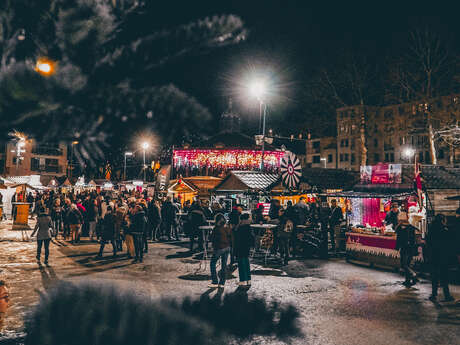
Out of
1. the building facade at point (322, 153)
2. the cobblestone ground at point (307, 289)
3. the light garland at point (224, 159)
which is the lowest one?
the cobblestone ground at point (307, 289)

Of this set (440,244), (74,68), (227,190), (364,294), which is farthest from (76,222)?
(74,68)

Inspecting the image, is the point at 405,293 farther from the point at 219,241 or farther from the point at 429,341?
the point at 219,241

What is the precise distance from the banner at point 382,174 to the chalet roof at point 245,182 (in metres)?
4.10

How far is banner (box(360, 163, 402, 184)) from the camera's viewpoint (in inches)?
620

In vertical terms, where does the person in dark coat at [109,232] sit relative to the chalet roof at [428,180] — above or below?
below

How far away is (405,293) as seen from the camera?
919cm

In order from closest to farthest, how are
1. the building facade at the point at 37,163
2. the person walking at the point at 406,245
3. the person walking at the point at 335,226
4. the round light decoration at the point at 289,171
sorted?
the person walking at the point at 406,245, the round light decoration at the point at 289,171, the person walking at the point at 335,226, the building facade at the point at 37,163

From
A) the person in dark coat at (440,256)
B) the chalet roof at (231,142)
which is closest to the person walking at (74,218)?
the person in dark coat at (440,256)

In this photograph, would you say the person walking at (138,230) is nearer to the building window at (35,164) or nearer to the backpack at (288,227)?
the backpack at (288,227)

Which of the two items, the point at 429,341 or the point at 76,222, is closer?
the point at 429,341

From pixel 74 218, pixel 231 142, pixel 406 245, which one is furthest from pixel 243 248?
pixel 231 142

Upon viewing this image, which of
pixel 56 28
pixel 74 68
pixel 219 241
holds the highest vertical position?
pixel 56 28

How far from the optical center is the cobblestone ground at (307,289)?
21.0 feet

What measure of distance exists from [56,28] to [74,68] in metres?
0.15
